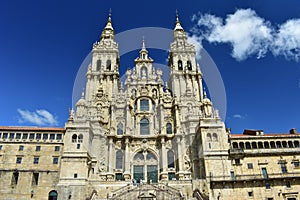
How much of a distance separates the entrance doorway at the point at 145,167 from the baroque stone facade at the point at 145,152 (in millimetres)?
159

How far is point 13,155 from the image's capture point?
42.2 metres

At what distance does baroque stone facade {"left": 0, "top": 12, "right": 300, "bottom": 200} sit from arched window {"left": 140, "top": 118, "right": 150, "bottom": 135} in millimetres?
182

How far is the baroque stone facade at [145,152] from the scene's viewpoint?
3741 centimetres

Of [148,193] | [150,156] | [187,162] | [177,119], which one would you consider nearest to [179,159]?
[187,162]

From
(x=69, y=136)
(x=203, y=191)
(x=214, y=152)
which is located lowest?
→ (x=203, y=191)

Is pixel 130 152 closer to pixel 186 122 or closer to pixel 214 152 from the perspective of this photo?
pixel 186 122

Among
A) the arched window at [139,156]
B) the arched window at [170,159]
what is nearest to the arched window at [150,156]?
the arched window at [139,156]

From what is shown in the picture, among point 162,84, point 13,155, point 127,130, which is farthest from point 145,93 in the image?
point 13,155

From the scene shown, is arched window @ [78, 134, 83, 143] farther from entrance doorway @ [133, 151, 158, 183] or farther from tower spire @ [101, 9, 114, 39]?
tower spire @ [101, 9, 114, 39]

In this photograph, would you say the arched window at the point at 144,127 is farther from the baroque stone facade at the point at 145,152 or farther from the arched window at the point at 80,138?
the arched window at the point at 80,138

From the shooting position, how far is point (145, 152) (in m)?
46.5

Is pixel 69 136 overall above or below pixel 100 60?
below

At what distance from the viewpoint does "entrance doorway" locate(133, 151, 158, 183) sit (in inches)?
1747

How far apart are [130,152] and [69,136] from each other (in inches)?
415
